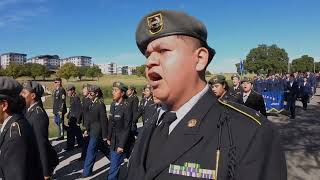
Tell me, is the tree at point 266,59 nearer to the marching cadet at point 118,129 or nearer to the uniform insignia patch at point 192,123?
the marching cadet at point 118,129

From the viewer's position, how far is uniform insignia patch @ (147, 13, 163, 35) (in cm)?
189

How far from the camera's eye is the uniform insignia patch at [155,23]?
1.89 meters

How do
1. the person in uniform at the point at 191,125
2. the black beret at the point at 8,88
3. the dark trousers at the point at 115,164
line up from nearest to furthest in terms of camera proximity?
the person in uniform at the point at 191,125, the black beret at the point at 8,88, the dark trousers at the point at 115,164

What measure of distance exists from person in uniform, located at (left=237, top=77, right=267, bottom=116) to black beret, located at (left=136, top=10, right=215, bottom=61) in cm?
743

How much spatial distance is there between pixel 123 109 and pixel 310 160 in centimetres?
493

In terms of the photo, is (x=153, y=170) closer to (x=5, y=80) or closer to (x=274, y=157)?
(x=274, y=157)

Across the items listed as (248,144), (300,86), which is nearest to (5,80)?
(248,144)

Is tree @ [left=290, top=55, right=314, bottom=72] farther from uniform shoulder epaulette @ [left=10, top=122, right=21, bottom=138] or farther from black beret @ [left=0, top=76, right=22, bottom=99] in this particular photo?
uniform shoulder epaulette @ [left=10, top=122, right=21, bottom=138]

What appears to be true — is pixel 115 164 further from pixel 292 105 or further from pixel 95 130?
pixel 292 105

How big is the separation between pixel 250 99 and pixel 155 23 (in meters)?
8.08

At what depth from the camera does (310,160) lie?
975 cm

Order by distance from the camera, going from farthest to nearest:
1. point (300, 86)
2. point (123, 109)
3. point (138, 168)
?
point (300, 86)
point (123, 109)
point (138, 168)

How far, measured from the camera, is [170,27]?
1.85m

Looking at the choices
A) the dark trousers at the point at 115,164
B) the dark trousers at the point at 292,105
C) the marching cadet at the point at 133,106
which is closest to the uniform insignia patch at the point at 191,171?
the dark trousers at the point at 115,164
